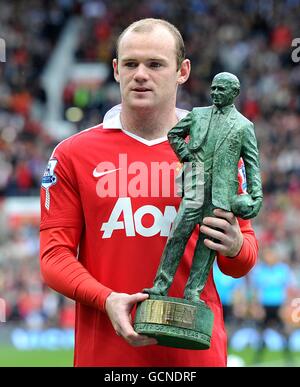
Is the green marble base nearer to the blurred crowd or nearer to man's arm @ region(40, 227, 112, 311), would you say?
man's arm @ region(40, 227, 112, 311)

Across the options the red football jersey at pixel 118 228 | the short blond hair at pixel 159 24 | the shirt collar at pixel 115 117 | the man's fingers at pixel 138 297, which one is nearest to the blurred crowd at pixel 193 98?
the shirt collar at pixel 115 117

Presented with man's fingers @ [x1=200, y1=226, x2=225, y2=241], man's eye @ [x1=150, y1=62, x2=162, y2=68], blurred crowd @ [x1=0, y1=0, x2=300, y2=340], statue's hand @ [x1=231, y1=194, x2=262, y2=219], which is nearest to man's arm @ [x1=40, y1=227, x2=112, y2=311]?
man's fingers @ [x1=200, y1=226, x2=225, y2=241]

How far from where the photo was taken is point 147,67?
367cm

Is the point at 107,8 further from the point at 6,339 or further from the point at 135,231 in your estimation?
the point at 135,231

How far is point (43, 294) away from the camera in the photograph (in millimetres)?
14023

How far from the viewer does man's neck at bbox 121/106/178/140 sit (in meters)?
3.85

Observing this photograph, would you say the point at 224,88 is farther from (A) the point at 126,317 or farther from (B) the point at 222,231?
(A) the point at 126,317

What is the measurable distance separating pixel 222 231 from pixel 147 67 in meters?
0.63

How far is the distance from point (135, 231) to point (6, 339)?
10170 mm

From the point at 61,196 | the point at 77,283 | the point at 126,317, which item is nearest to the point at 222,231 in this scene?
the point at 126,317

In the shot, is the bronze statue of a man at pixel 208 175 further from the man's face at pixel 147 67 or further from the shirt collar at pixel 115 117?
the shirt collar at pixel 115 117

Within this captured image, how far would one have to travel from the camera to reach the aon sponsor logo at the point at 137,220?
148 inches

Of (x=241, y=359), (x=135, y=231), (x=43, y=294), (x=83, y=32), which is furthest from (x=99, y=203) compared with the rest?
(x=83, y=32)

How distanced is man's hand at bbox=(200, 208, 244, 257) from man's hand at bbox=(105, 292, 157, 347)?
0.94 ft
